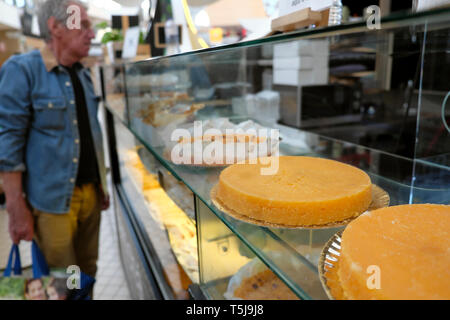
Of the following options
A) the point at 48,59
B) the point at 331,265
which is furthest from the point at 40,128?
the point at 331,265

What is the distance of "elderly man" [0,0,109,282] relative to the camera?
189 cm

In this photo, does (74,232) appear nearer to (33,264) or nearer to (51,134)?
(33,264)

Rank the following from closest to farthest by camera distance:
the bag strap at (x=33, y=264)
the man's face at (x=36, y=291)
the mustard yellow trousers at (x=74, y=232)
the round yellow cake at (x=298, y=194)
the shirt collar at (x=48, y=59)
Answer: the round yellow cake at (x=298, y=194), the man's face at (x=36, y=291), the bag strap at (x=33, y=264), the shirt collar at (x=48, y=59), the mustard yellow trousers at (x=74, y=232)

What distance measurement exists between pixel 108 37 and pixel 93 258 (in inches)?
75.4

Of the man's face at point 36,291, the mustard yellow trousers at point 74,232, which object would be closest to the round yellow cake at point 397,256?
the man's face at point 36,291

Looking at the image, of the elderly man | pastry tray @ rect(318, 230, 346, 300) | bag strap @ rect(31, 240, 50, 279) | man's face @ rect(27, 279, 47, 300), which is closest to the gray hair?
the elderly man

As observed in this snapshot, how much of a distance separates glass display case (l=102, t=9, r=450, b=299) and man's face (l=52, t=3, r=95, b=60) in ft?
1.17

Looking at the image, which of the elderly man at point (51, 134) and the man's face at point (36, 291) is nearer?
the man's face at point (36, 291)

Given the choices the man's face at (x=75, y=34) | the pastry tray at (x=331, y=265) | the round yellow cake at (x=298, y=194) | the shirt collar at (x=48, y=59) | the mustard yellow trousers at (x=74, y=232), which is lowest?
the mustard yellow trousers at (x=74, y=232)

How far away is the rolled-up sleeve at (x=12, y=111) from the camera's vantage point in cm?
186

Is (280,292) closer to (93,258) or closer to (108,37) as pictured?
(93,258)

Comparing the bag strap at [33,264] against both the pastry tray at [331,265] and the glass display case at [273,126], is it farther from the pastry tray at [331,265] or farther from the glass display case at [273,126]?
the pastry tray at [331,265]

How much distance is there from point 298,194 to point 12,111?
1794 mm

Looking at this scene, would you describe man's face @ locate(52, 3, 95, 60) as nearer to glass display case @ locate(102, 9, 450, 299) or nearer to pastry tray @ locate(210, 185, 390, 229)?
glass display case @ locate(102, 9, 450, 299)
